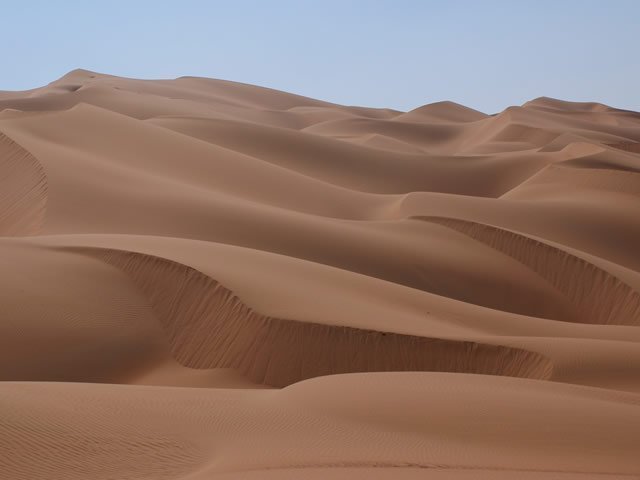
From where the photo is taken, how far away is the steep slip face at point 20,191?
1677 centimetres

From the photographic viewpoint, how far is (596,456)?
605 centimetres

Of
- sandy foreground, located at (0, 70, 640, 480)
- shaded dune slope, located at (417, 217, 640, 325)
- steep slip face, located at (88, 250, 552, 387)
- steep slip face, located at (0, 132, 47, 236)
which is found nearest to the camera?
sandy foreground, located at (0, 70, 640, 480)

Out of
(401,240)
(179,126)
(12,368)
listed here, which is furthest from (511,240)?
(179,126)

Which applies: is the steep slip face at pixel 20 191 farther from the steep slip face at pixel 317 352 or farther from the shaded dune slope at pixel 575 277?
the shaded dune slope at pixel 575 277

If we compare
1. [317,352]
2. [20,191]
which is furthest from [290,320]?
[20,191]

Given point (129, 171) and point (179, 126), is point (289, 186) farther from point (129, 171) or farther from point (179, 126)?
point (179, 126)

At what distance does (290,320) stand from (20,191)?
32.1 ft

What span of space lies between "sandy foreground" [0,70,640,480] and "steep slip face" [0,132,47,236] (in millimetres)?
65

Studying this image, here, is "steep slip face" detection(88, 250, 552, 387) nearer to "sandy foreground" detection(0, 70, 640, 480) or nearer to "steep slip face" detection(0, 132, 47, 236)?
"sandy foreground" detection(0, 70, 640, 480)

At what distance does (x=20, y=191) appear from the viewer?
1830 centimetres

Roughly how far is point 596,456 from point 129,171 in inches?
600

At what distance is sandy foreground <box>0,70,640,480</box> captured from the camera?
605 cm

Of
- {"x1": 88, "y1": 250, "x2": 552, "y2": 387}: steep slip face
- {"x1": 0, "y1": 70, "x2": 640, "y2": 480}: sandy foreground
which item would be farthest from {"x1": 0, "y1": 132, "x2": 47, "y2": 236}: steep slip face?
{"x1": 88, "y1": 250, "x2": 552, "y2": 387}: steep slip face

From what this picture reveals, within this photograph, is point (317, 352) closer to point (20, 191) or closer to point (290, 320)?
point (290, 320)
